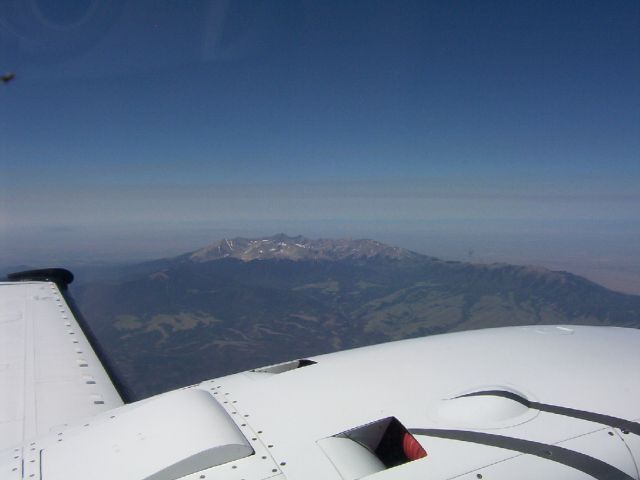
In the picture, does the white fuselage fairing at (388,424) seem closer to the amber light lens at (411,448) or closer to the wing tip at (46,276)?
the amber light lens at (411,448)

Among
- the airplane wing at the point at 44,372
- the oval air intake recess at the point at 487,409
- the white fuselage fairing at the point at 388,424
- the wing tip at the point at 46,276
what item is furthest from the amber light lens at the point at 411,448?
the wing tip at the point at 46,276

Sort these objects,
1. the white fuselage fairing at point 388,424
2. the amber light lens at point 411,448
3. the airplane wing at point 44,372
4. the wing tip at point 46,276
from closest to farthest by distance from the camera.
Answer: the white fuselage fairing at point 388,424 < the amber light lens at point 411,448 < the airplane wing at point 44,372 < the wing tip at point 46,276

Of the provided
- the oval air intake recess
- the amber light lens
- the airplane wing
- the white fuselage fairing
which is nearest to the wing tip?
the airplane wing

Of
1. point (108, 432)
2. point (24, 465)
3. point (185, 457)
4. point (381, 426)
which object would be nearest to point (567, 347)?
point (381, 426)

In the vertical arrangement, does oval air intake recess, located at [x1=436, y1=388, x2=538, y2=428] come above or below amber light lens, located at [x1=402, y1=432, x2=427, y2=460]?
above

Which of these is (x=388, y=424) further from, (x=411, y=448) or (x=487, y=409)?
(x=487, y=409)

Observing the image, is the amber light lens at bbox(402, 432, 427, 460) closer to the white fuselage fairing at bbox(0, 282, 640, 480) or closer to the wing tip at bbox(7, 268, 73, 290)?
the white fuselage fairing at bbox(0, 282, 640, 480)
